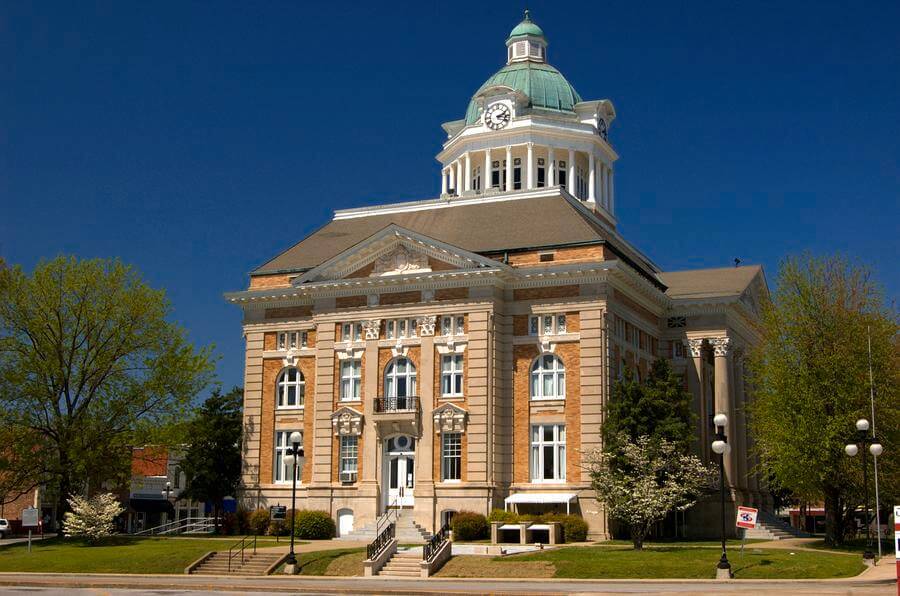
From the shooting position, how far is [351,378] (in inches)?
2277

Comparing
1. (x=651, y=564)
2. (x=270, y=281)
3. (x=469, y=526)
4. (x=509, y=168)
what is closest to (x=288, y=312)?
(x=270, y=281)

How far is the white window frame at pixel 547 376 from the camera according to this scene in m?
54.7

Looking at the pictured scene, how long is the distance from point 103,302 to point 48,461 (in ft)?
28.4

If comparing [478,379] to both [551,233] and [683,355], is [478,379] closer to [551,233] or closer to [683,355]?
[551,233]

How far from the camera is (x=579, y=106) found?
7938cm

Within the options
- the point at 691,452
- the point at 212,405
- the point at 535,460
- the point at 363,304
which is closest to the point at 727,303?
the point at 691,452

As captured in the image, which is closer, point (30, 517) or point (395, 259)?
point (30, 517)

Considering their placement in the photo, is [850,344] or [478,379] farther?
[478,379]

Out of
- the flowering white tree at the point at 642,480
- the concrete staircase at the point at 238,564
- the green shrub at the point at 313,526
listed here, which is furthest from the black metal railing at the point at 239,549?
the flowering white tree at the point at 642,480

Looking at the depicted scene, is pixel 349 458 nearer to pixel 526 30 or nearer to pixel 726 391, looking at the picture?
pixel 726 391

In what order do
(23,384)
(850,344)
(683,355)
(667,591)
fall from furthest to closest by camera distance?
(683,355) < (23,384) < (850,344) < (667,591)

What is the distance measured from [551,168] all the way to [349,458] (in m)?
27.3

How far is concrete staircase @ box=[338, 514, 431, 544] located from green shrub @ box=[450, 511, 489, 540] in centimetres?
138

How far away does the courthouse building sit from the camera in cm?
5406
